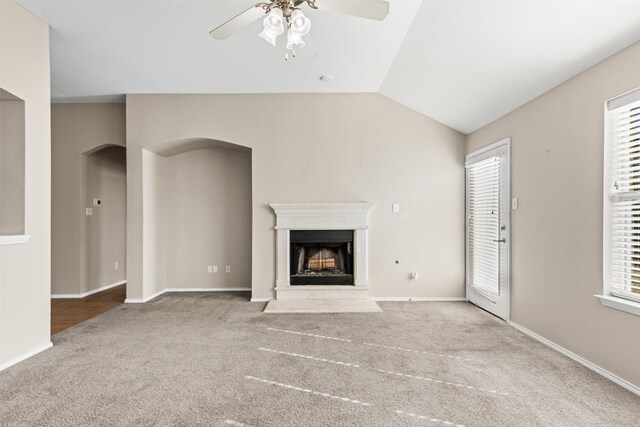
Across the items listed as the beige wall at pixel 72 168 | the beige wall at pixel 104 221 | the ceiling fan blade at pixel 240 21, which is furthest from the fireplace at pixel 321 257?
the beige wall at pixel 104 221

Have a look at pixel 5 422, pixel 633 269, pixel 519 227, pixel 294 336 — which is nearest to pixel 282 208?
pixel 294 336

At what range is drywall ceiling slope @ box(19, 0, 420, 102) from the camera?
112 inches

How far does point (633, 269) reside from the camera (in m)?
2.27

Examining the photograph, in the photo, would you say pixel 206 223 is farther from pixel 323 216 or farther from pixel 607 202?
pixel 607 202

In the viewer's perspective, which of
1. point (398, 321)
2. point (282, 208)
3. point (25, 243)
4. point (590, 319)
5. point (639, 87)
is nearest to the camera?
point (639, 87)

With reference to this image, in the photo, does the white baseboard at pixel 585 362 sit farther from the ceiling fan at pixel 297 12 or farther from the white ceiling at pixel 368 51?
the ceiling fan at pixel 297 12

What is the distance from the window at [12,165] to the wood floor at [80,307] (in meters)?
1.33

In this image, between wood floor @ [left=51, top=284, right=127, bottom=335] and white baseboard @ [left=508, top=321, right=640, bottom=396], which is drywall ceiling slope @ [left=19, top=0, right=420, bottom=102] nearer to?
wood floor @ [left=51, top=284, right=127, bottom=335]

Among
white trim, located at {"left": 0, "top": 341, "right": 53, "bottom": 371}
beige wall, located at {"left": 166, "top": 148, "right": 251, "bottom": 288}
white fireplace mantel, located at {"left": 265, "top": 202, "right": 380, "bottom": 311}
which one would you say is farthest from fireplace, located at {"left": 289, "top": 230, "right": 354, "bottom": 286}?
white trim, located at {"left": 0, "top": 341, "right": 53, "bottom": 371}

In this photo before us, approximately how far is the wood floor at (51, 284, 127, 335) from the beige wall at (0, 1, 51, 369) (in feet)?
2.45

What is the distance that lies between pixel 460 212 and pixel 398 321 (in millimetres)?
1900

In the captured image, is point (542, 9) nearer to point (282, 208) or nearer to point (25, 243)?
point (282, 208)

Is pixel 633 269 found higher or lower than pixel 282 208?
lower

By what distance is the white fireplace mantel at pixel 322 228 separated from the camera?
456cm
